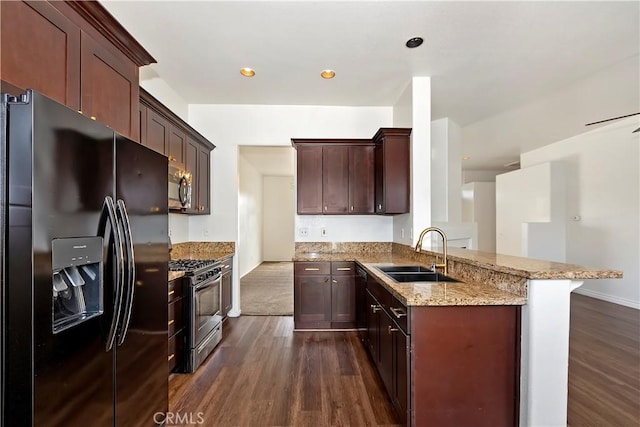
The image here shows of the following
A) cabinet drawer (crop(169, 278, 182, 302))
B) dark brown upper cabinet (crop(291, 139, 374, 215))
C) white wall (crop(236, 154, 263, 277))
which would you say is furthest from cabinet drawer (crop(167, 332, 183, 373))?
white wall (crop(236, 154, 263, 277))

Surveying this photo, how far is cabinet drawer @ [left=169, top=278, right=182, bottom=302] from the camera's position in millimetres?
2291

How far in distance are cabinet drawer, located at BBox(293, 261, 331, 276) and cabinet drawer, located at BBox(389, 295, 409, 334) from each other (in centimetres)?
153

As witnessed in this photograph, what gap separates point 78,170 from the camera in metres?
1.15

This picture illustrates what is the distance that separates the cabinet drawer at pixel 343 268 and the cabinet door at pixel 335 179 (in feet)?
2.29

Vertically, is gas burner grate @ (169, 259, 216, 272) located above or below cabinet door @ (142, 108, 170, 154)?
below

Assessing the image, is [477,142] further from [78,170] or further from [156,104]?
[78,170]

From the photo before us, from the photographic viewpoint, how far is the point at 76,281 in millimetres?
1193

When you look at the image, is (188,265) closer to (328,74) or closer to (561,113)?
(328,74)

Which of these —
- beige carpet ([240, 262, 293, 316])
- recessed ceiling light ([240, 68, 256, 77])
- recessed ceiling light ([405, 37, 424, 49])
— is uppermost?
recessed ceiling light ([240, 68, 256, 77])

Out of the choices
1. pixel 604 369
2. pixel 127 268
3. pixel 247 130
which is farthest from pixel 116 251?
pixel 604 369

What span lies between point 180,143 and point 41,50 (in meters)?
1.87

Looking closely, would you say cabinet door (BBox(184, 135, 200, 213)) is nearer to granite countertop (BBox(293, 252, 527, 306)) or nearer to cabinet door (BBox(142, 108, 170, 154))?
cabinet door (BBox(142, 108, 170, 154))

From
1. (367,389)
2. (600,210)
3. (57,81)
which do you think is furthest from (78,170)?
(600,210)

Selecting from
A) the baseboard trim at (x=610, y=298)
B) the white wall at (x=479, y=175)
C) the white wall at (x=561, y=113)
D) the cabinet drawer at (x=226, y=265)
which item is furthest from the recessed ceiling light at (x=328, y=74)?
the white wall at (x=479, y=175)
